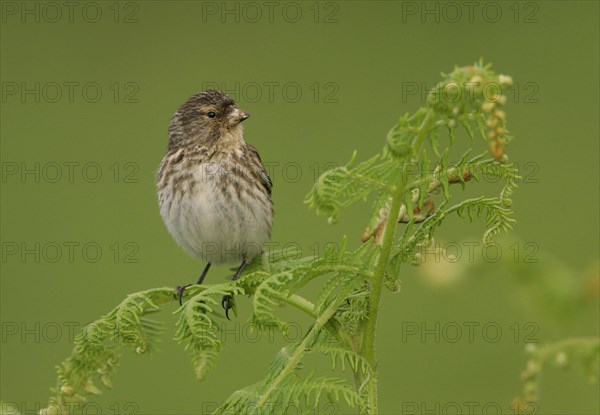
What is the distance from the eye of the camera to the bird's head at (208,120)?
467 centimetres

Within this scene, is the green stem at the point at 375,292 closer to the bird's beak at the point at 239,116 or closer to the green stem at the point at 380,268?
the green stem at the point at 380,268

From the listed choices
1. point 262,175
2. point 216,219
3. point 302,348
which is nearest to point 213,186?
point 216,219

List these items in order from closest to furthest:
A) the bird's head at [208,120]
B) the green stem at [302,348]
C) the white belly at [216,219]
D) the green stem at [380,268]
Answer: the green stem at [380,268]
the green stem at [302,348]
the white belly at [216,219]
the bird's head at [208,120]

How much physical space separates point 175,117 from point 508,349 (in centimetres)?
212

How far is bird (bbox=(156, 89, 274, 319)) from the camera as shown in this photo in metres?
4.47

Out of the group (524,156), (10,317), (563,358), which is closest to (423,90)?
(524,156)

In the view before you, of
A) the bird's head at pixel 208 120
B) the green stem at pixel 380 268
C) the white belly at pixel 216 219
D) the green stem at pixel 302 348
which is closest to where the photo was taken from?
the green stem at pixel 380 268

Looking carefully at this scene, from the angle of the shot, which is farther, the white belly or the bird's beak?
the bird's beak

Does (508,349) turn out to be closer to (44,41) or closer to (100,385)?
(100,385)

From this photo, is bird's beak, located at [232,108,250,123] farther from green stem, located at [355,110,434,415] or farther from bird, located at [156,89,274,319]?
green stem, located at [355,110,434,415]

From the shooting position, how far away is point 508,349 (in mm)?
5500

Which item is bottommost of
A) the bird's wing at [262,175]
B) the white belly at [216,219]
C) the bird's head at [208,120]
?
the white belly at [216,219]

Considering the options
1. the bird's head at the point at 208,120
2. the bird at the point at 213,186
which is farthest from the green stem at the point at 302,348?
the bird's head at the point at 208,120

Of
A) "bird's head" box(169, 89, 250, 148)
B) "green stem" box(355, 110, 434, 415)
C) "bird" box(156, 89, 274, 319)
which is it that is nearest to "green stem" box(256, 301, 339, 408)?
"green stem" box(355, 110, 434, 415)
